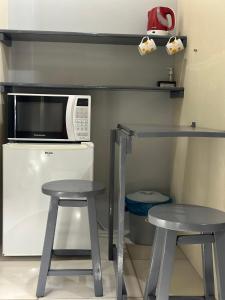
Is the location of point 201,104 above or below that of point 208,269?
above

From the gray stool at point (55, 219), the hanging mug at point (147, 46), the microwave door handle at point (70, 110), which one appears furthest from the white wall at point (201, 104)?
the microwave door handle at point (70, 110)

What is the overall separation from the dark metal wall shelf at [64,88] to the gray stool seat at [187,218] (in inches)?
51.9

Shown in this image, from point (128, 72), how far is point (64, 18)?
612 millimetres

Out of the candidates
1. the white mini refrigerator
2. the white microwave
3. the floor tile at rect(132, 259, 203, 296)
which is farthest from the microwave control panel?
the floor tile at rect(132, 259, 203, 296)

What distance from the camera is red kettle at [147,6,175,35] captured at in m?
2.76

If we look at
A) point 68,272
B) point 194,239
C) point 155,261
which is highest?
point 194,239

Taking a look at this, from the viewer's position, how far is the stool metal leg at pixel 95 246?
204 cm

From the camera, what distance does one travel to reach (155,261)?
167 cm

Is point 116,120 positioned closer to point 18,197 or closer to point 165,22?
point 165,22

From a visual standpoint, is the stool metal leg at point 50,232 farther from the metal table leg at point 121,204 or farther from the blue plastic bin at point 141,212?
the blue plastic bin at point 141,212

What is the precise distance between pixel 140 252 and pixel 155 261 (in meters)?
1.11

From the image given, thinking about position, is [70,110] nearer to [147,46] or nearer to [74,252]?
[147,46]

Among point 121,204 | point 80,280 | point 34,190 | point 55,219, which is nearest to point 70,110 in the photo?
point 34,190

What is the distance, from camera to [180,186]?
112 inches
